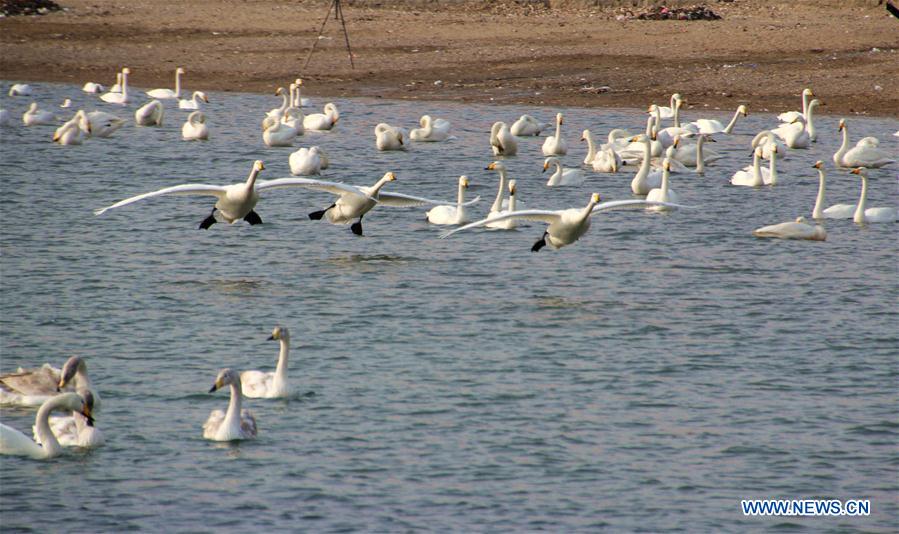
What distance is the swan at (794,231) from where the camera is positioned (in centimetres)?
1603

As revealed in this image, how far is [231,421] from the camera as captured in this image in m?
9.37

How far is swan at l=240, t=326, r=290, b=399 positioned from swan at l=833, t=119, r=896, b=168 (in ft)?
40.0

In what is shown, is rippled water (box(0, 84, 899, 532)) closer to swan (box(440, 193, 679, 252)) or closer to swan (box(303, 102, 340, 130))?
swan (box(440, 193, 679, 252))

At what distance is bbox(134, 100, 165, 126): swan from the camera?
79.5 feet

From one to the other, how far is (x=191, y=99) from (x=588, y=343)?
17.0 metres

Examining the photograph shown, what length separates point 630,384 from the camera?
10750 mm

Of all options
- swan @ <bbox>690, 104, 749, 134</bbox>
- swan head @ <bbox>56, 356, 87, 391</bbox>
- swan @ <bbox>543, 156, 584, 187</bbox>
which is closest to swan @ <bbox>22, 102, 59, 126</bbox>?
swan @ <bbox>543, 156, 584, 187</bbox>

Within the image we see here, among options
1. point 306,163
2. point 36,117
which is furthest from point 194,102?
point 306,163

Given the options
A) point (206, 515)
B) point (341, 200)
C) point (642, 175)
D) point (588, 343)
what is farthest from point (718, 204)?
point (206, 515)

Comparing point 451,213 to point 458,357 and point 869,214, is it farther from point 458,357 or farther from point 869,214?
point 458,357

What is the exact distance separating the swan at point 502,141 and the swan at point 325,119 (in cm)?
342

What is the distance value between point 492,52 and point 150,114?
307 inches

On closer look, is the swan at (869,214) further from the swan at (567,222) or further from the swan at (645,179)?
the swan at (567,222)

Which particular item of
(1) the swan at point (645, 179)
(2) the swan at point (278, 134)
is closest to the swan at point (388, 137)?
(2) the swan at point (278, 134)
